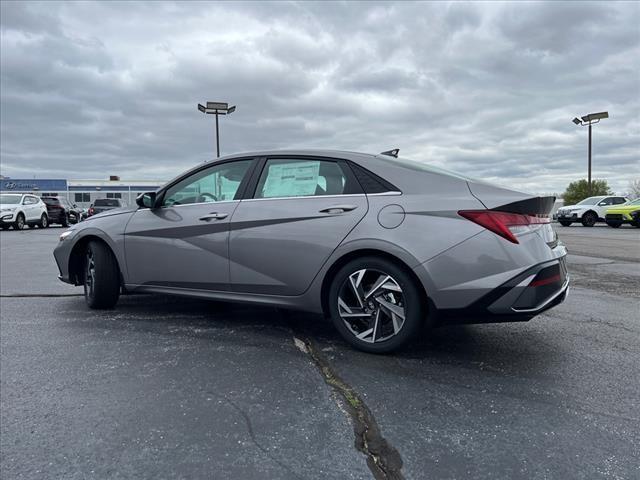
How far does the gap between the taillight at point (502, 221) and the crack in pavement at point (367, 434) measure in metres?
1.30

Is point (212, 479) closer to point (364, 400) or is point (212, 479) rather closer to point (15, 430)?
point (364, 400)

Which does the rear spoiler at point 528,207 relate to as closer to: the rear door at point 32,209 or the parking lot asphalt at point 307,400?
the parking lot asphalt at point 307,400

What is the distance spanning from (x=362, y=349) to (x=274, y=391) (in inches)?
32.9

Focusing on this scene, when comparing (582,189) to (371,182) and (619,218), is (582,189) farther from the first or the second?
(371,182)

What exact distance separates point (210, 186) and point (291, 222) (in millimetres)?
1022

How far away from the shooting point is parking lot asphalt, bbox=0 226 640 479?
205cm

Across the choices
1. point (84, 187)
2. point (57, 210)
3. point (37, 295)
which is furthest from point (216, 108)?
point (84, 187)

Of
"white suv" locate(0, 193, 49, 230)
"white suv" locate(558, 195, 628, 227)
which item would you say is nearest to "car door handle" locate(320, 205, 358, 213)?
"white suv" locate(0, 193, 49, 230)

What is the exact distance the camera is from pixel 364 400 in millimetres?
2629

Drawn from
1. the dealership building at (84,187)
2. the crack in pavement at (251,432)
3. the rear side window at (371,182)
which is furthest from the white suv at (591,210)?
the dealership building at (84,187)

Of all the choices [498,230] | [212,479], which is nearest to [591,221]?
[498,230]

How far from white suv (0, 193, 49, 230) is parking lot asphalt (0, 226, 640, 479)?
2032 centimetres

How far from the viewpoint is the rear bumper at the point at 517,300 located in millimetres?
2977

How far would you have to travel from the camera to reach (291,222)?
12.0ft
